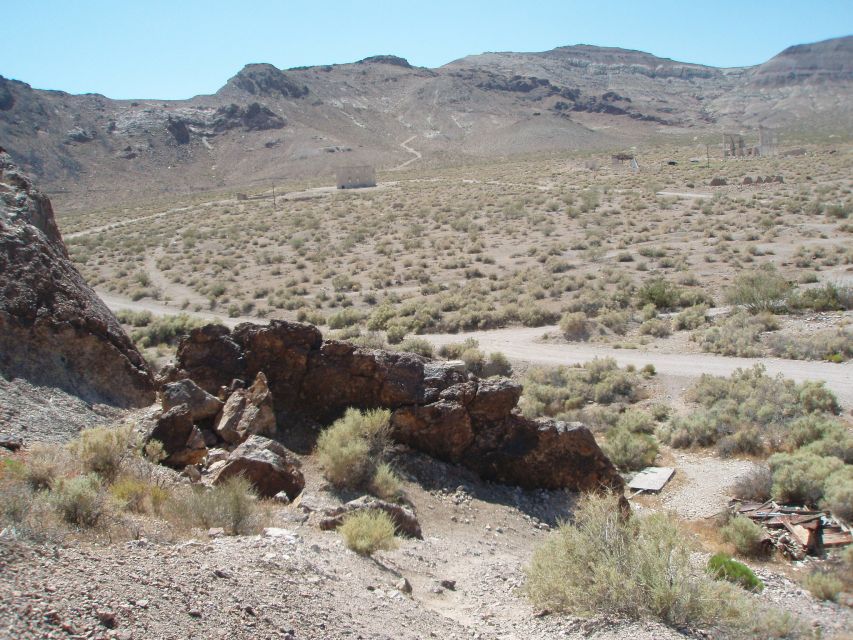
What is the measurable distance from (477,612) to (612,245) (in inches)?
1222

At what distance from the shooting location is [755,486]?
11102mm

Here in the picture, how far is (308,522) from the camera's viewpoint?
7328mm

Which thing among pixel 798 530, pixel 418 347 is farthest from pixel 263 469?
pixel 418 347

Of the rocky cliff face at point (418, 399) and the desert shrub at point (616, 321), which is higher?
the rocky cliff face at point (418, 399)

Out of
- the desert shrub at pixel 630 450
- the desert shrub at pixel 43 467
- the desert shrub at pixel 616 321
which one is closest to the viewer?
the desert shrub at pixel 43 467

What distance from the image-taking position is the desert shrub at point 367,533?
6.62 m

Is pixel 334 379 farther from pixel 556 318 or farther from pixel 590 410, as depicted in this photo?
pixel 556 318

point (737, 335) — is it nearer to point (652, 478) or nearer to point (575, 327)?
point (575, 327)

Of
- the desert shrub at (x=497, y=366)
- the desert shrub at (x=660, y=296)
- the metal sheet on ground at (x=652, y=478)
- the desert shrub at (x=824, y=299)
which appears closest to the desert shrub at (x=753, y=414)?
the metal sheet on ground at (x=652, y=478)

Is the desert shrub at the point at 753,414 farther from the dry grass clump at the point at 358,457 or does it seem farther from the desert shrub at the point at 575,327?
the dry grass clump at the point at 358,457

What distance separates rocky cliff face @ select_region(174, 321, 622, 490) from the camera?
33.6ft

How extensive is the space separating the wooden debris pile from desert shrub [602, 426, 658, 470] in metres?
2.54

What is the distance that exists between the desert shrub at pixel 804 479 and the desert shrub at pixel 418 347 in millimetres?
10410

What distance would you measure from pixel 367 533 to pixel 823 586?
5.18m
